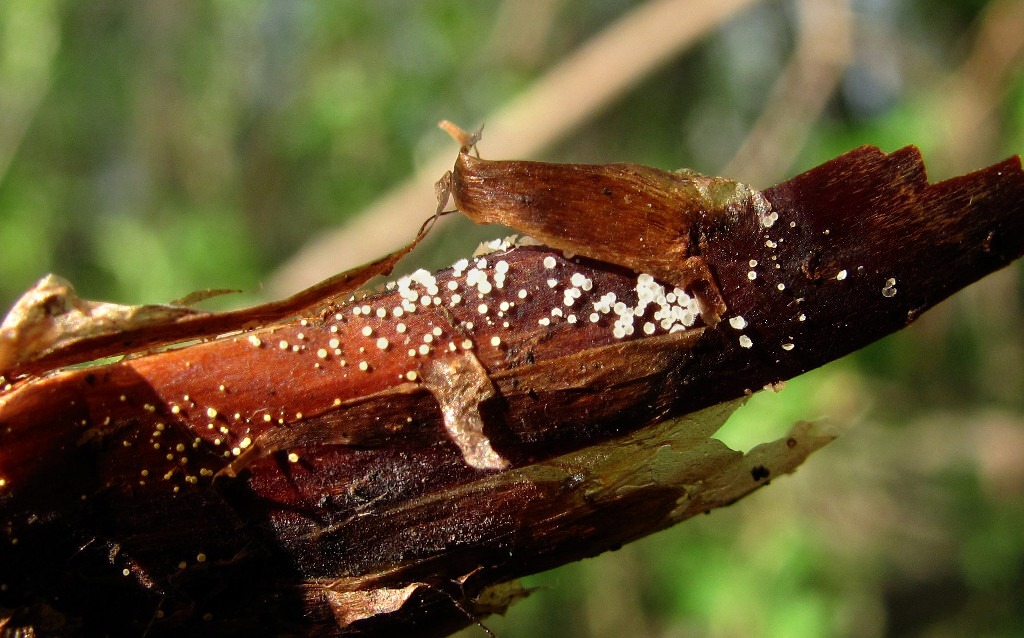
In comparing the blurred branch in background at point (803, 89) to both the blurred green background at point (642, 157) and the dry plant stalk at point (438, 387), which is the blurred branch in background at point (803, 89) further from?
the dry plant stalk at point (438, 387)

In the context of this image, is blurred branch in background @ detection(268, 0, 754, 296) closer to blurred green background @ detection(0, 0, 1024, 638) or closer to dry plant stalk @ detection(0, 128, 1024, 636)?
blurred green background @ detection(0, 0, 1024, 638)

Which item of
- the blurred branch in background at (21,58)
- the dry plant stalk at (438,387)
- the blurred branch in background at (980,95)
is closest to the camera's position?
the dry plant stalk at (438,387)

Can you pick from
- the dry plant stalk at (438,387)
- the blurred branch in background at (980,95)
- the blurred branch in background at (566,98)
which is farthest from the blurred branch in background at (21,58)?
the blurred branch in background at (980,95)

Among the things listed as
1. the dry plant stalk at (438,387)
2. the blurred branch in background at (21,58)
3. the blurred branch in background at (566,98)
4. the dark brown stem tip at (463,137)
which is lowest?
the dry plant stalk at (438,387)

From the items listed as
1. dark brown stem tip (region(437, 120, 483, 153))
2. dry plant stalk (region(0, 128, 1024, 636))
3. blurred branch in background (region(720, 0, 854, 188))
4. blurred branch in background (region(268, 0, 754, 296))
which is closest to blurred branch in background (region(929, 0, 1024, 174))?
blurred branch in background (region(720, 0, 854, 188))

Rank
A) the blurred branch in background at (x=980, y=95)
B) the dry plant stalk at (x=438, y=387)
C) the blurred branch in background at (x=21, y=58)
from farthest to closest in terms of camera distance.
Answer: the blurred branch in background at (x=21, y=58) < the blurred branch in background at (x=980, y=95) < the dry plant stalk at (x=438, y=387)

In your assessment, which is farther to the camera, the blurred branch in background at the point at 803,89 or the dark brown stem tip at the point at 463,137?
the blurred branch in background at the point at 803,89
